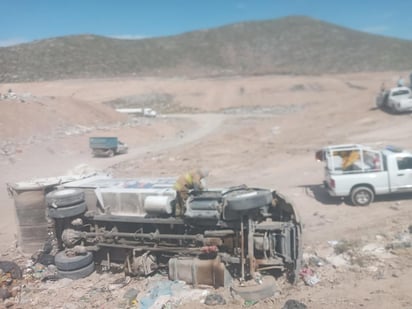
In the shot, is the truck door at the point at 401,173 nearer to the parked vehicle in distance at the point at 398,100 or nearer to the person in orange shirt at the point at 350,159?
the person in orange shirt at the point at 350,159

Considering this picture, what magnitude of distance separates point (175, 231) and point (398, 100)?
24.0 m

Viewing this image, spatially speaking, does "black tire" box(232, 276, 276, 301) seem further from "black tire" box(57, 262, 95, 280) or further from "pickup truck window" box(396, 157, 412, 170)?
"pickup truck window" box(396, 157, 412, 170)

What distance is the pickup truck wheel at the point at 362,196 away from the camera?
43.2ft

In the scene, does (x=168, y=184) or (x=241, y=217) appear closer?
(x=241, y=217)

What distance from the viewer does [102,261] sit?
964 centimetres

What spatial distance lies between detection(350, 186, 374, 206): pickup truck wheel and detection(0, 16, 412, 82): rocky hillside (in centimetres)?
7545

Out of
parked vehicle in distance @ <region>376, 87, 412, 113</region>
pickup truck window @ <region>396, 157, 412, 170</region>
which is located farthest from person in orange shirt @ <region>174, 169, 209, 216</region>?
parked vehicle in distance @ <region>376, 87, 412, 113</region>

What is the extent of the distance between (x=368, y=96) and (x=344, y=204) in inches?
1063

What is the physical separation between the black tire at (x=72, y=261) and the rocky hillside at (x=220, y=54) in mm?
75382

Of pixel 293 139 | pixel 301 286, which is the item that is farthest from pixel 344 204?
pixel 293 139

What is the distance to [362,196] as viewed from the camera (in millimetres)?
13219

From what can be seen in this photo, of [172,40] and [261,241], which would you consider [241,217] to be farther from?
[172,40]

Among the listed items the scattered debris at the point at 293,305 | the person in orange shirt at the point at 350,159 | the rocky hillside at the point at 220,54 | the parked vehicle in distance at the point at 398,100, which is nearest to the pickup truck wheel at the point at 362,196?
the person in orange shirt at the point at 350,159

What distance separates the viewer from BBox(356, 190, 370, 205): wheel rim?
13180mm
